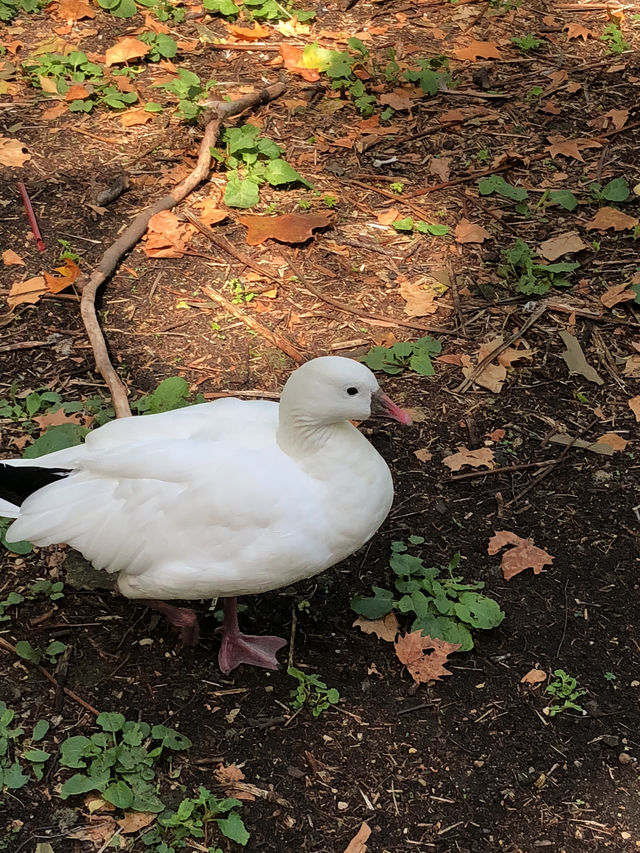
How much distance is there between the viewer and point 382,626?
10.5ft

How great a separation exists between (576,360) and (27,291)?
8.65 feet

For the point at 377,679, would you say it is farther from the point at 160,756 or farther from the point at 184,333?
the point at 184,333

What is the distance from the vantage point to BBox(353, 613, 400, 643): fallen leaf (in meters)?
3.17

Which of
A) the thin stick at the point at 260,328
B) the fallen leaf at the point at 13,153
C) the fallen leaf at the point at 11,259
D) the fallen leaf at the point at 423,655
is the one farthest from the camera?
the fallen leaf at the point at 13,153

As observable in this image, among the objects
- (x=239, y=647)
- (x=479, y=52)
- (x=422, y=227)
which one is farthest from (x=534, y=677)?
(x=479, y=52)

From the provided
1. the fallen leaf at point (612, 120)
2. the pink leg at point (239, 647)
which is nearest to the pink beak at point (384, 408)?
the pink leg at point (239, 647)

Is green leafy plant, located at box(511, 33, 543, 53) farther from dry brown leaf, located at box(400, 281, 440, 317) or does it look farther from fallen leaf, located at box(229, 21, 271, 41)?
dry brown leaf, located at box(400, 281, 440, 317)

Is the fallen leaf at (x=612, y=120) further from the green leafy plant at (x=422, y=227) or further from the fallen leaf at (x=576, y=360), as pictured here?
the fallen leaf at (x=576, y=360)

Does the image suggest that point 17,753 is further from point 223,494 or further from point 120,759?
point 223,494

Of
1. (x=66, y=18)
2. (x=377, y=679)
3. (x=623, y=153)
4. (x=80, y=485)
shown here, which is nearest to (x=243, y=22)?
(x=66, y=18)

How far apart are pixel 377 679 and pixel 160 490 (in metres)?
0.96

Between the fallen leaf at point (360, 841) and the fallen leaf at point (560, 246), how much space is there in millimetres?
3013

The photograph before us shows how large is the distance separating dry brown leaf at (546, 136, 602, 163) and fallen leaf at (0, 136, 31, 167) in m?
3.02

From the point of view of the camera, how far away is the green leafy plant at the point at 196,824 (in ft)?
8.64
